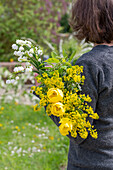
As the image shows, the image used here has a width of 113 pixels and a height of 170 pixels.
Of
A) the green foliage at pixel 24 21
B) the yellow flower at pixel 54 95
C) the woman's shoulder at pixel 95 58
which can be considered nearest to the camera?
the yellow flower at pixel 54 95

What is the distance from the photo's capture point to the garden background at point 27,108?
234 centimetres

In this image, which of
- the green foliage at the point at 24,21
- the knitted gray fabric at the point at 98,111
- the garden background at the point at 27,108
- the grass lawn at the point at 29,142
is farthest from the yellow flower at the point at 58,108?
the green foliage at the point at 24,21

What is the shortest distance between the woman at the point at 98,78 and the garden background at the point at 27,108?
15 cm

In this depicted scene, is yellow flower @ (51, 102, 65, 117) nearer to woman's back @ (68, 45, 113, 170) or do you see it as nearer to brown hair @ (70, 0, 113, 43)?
woman's back @ (68, 45, 113, 170)

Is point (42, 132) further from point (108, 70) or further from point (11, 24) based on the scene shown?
point (11, 24)

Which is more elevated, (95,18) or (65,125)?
(95,18)

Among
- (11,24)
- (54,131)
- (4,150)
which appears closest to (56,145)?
(54,131)

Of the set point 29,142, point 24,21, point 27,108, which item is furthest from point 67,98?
point 24,21

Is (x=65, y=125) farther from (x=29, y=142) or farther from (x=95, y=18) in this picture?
(x=29, y=142)

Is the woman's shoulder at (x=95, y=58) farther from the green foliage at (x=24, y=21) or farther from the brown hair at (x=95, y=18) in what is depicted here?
the green foliage at (x=24, y=21)

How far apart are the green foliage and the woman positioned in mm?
4527

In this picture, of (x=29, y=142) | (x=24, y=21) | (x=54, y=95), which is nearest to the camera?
(x=54, y=95)

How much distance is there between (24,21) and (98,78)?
4960 mm

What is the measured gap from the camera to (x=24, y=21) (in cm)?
549
